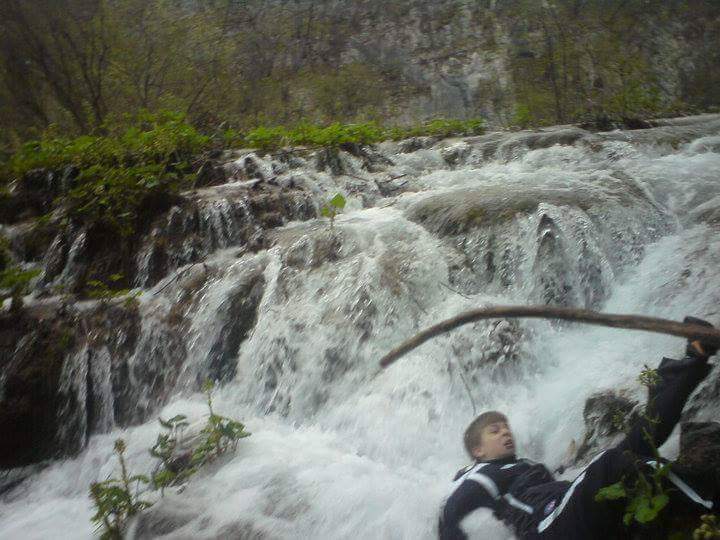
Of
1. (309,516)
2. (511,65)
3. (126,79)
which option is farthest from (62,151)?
(511,65)

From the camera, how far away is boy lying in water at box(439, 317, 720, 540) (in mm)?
2000

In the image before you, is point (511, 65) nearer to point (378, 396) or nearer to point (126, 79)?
point (126, 79)

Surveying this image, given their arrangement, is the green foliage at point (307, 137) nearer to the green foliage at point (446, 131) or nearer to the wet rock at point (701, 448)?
the green foliage at point (446, 131)

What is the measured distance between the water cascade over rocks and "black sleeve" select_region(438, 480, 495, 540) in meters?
0.08

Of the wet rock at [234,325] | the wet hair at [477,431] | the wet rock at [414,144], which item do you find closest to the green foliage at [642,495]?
the wet hair at [477,431]

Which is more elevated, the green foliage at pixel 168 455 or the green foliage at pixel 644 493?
the green foliage at pixel 644 493

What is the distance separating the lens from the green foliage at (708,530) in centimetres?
168

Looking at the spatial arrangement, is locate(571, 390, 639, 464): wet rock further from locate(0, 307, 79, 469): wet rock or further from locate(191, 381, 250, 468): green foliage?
locate(0, 307, 79, 469): wet rock

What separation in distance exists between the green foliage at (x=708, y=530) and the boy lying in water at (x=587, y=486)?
18 centimetres

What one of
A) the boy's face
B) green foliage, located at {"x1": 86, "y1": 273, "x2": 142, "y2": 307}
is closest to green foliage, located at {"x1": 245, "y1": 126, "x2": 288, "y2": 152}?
green foliage, located at {"x1": 86, "y1": 273, "x2": 142, "y2": 307}

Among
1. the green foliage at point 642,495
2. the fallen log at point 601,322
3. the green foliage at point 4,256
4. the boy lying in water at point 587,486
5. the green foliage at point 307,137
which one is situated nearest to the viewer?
the fallen log at point 601,322

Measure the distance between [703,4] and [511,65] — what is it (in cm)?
488

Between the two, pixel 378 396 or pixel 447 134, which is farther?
pixel 447 134

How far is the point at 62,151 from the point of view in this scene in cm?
743
